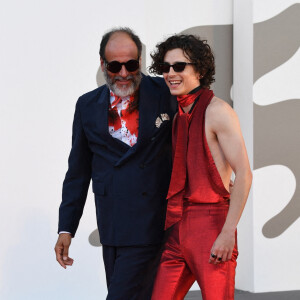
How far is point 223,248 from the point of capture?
273cm

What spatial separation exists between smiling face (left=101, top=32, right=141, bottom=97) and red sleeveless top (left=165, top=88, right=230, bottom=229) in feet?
1.00

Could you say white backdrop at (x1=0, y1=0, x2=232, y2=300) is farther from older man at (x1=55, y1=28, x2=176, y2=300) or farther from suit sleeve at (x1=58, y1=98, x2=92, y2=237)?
older man at (x1=55, y1=28, x2=176, y2=300)

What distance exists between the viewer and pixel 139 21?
5.09 metres

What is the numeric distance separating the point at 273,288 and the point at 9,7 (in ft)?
9.37

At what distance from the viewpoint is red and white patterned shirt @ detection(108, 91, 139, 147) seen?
10.2 feet

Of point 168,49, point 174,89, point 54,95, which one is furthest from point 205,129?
point 54,95

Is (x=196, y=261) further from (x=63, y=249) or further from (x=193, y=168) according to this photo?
(x=63, y=249)

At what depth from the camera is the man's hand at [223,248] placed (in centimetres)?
273

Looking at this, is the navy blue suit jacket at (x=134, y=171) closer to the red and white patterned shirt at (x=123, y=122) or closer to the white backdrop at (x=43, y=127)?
the red and white patterned shirt at (x=123, y=122)

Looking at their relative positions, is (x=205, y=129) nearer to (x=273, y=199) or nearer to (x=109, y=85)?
(x=109, y=85)

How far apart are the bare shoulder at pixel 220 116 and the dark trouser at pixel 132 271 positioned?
655 mm

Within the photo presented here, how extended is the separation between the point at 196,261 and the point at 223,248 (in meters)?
0.14

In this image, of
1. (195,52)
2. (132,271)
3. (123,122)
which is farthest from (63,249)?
(195,52)

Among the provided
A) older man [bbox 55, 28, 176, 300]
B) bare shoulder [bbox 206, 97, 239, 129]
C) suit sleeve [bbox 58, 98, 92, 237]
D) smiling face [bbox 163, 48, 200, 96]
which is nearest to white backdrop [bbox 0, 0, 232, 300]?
suit sleeve [bbox 58, 98, 92, 237]
